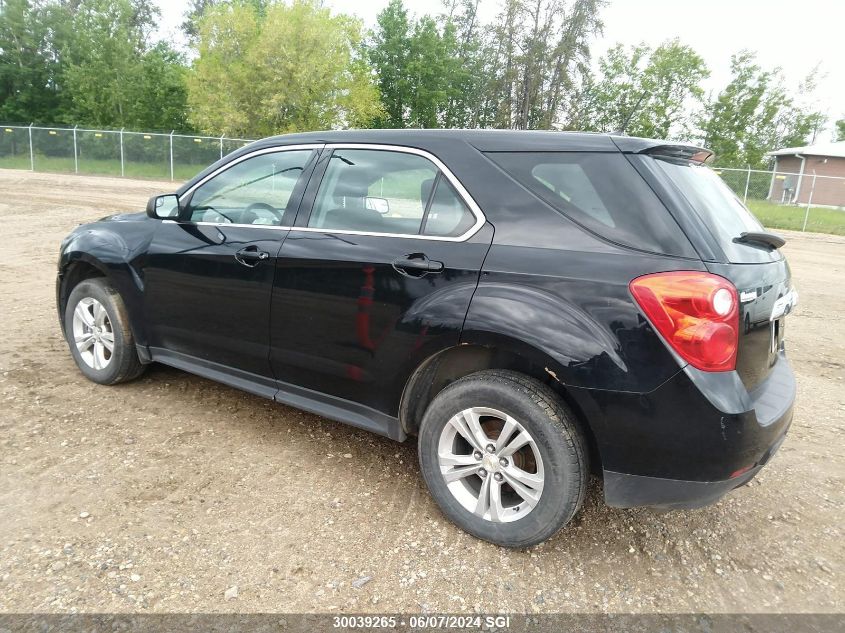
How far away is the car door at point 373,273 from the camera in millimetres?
2688

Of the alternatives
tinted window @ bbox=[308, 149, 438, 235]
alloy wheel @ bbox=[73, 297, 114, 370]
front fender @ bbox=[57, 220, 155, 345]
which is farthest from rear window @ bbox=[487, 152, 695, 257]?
alloy wheel @ bbox=[73, 297, 114, 370]

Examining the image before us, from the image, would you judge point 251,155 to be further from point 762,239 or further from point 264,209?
point 762,239

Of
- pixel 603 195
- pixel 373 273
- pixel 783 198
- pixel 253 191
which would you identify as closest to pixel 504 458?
pixel 373 273

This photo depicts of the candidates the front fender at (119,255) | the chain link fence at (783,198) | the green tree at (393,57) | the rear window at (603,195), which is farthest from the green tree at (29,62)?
the rear window at (603,195)

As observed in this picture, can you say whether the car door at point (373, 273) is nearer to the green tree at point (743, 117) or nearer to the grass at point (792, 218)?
the grass at point (792, 218)

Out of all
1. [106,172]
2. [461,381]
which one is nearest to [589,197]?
[461,381]

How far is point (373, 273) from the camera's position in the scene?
9.36 feet

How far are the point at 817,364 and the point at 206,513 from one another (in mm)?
5380

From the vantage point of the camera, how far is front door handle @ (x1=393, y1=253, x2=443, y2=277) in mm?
2691

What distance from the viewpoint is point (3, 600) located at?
221 cm

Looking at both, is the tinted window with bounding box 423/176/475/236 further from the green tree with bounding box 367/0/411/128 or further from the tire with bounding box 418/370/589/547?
the green tree with bounding box 367/0/411/128

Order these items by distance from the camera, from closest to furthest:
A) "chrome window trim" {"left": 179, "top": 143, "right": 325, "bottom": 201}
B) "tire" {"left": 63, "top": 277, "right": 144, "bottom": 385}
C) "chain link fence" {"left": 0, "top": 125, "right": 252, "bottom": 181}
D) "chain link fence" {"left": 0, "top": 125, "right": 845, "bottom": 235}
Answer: "chrome window trim" {"left": 179, "top": 143, "right": 325, "bottom": 201}
"tire" {"left": 63, "top": 277, "right": 144, "bottom": 385}
"chain link fence" {"left": 0, "top": 125, "right": 845, "bottom": 235}
"chain link fence" {"left": 0, "top": 125, "right": 252, "bottom": 181}

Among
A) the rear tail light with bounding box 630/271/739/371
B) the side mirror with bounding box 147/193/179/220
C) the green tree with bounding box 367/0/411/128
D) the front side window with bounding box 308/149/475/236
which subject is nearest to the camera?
the rear tail light with bounding box 630/271/739/371

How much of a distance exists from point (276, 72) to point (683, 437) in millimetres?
34414
